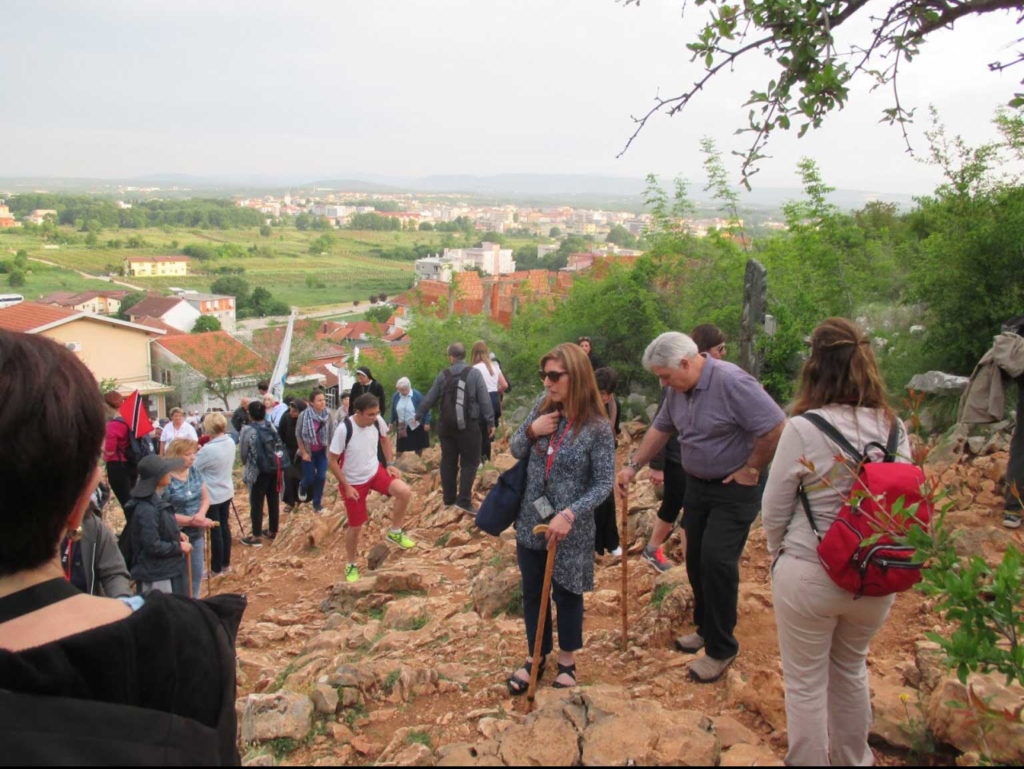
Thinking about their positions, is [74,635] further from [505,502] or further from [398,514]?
[398,514]

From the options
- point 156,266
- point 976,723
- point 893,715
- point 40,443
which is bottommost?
point 156,266

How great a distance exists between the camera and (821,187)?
10.4 metres

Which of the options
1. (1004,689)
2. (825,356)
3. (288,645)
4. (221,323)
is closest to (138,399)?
(288,645)

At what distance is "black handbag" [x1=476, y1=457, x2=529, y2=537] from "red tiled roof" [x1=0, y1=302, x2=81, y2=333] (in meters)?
41.2

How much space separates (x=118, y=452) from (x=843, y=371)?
7.28m

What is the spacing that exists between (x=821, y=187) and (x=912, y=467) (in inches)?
342

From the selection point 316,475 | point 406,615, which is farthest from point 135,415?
point 406,615

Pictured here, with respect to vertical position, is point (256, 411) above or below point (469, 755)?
above

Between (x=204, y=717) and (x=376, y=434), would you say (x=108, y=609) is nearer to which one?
(x=204, y=717)

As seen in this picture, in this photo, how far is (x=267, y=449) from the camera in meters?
8.68

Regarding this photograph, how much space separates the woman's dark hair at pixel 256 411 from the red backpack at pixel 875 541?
6799 mm

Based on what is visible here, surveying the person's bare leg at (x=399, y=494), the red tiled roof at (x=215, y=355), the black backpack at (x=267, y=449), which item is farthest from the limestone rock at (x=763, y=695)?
the red tiled roof at (x=215, y=355)

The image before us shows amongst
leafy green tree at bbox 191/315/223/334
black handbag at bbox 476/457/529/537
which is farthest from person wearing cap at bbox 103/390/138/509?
leafy green tree at bbox 191/315/223/334

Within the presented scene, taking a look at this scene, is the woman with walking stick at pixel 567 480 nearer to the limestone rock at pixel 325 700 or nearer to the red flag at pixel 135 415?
the limestone rock at pixel 325 700
